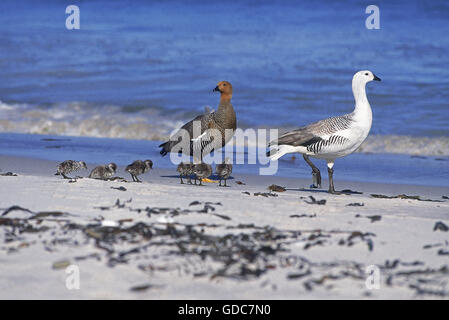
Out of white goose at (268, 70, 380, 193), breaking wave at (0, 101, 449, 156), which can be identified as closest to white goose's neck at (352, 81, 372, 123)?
white goose at (268, 70, 380, 193)

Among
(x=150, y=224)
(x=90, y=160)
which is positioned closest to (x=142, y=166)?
(x=90, y=160)

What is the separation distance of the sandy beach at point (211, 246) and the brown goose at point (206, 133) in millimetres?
3858

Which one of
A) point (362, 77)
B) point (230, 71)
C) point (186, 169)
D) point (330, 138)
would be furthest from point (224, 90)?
point (230, 71)

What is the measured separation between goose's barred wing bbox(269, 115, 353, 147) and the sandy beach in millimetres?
2279

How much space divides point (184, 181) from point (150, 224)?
4.70 m

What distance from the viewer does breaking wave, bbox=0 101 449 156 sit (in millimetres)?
15336

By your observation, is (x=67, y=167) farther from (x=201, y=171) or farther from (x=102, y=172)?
(x=201, y=171)

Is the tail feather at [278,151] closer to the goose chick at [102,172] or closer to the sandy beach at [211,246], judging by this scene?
the goose chick at [102,172]

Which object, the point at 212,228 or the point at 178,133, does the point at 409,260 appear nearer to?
the point at 212,228

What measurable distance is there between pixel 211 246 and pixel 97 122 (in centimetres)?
1304

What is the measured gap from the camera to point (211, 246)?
5223mm

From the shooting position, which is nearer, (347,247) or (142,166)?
(347,247)
